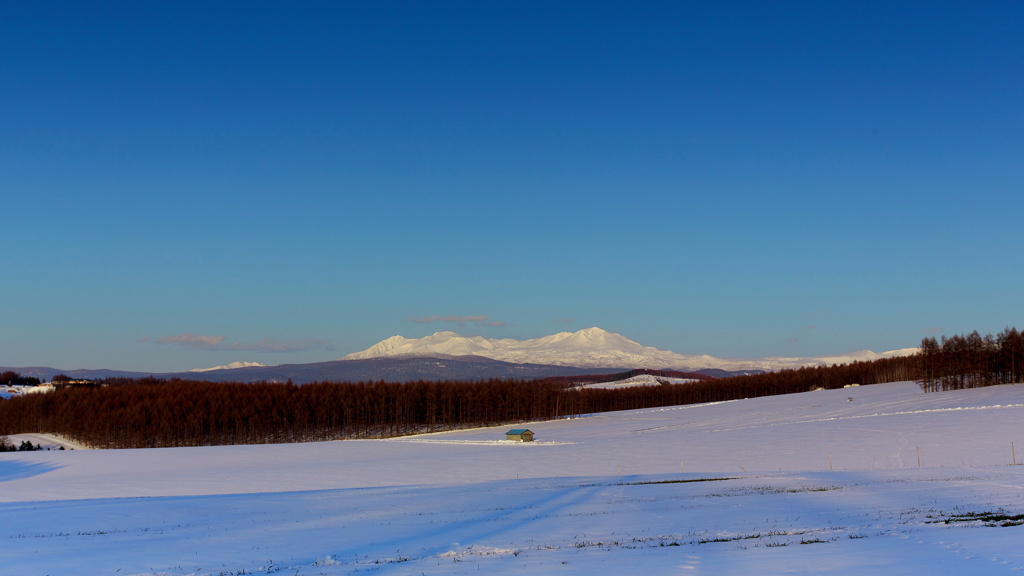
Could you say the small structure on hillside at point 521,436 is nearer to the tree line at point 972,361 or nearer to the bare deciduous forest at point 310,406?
the bare deciduous forest at point 310,406

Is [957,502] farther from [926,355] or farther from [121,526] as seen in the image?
[926,355]

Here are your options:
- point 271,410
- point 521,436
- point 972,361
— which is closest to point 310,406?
point 271,410

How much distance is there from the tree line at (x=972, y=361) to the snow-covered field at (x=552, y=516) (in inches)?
2326

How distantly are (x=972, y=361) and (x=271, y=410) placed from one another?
117468 mm

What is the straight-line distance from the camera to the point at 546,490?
3556 centimetres

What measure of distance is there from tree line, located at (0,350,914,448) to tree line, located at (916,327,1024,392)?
38322 mm

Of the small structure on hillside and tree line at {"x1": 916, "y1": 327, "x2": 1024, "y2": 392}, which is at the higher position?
tree line at {"x1": 916, "y1": 327, "x2": 1024, "y2": 392}

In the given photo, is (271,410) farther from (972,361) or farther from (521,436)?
(972,361)

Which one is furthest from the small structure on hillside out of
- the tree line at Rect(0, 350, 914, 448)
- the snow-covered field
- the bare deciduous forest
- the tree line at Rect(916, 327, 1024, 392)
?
the tree line at Rect(916, 327, 1024, 392)

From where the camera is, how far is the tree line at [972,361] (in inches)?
4505

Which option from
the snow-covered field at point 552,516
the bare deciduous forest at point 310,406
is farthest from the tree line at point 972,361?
the snow-covered field at point 552,516

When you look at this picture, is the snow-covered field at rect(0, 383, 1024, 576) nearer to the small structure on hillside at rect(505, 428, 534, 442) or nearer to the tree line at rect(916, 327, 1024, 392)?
the small structure on hillside at rect(505, 428, 534, 442)

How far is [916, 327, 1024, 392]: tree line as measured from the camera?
114m

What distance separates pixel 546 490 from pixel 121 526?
18.2m
